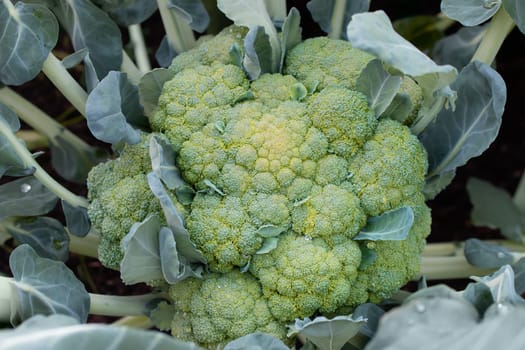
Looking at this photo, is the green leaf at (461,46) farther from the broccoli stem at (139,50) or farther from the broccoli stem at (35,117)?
the broccoli stem at (35,117)

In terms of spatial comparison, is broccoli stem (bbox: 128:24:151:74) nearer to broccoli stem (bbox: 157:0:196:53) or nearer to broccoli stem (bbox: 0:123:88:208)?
broccoli stem (bbox: 157:0:196:53)

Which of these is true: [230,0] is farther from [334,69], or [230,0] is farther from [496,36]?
[496,36]

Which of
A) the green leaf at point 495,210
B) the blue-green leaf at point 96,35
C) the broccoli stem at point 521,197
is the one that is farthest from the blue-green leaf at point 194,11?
the broccoli stem at point 521,197

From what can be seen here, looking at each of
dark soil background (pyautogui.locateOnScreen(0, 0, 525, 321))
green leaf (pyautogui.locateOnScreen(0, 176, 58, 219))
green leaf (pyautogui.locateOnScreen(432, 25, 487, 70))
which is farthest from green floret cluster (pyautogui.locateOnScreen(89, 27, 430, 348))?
dark soil background (pyautogui.locateOnScreen(0, 0, 525, 321))

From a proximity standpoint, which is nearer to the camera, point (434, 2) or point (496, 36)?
point (496, 36)

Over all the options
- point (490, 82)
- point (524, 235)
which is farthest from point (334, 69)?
point (524, 235)

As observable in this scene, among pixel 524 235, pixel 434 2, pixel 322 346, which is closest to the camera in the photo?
pixel 322 346
